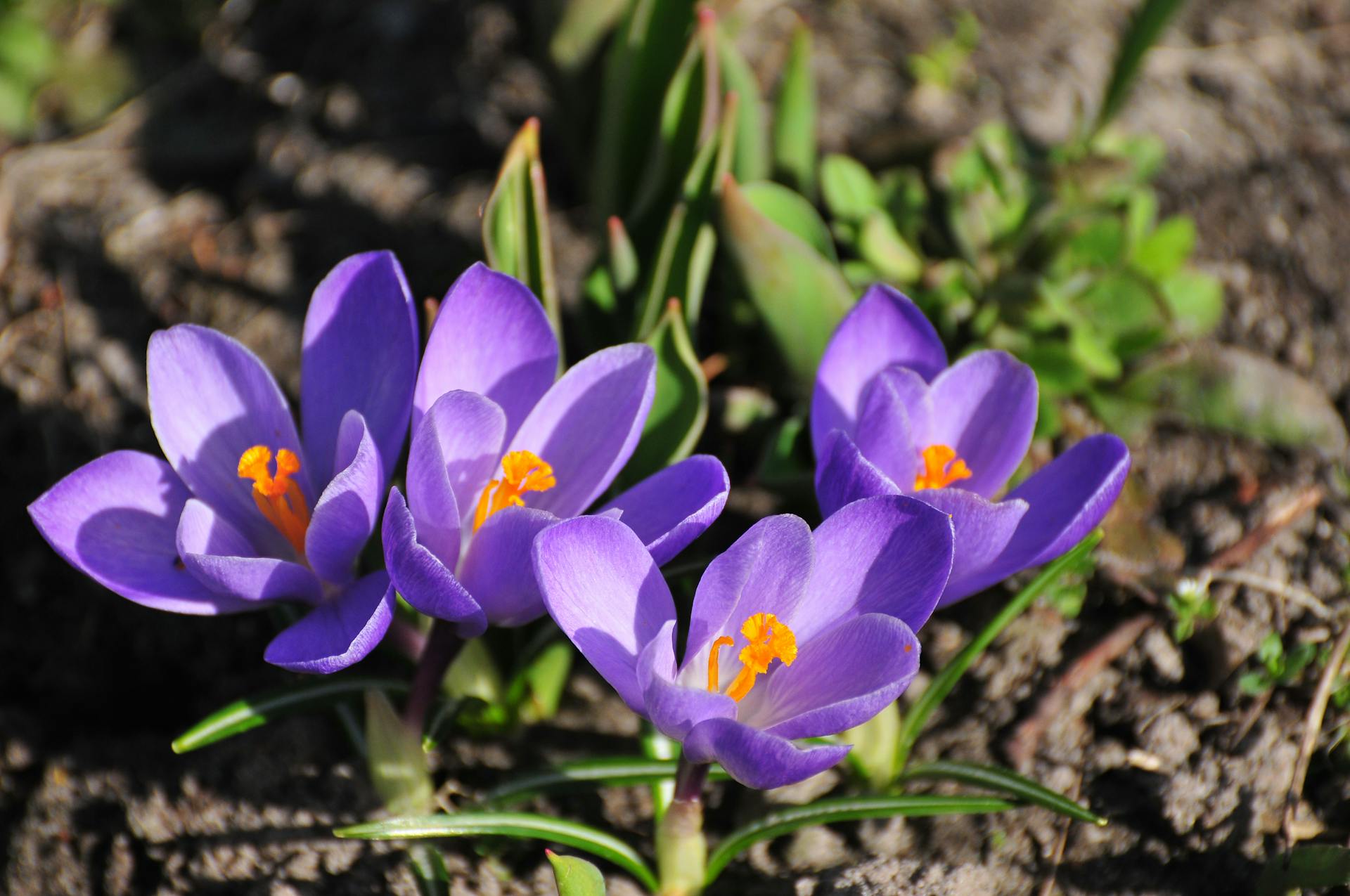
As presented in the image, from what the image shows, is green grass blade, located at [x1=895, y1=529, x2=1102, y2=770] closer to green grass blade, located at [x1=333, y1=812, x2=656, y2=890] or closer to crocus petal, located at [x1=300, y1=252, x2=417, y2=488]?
green grass blade, located at [x1=333, y1=812, x2=656, y2=890]

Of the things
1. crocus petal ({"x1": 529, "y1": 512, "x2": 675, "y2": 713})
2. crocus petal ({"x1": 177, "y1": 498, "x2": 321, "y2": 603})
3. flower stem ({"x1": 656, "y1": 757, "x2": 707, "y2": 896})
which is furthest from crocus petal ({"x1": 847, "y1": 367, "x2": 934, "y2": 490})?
crocus petal ({"x1": 177, "y1": 498, "x2": 321, "y2": 603})

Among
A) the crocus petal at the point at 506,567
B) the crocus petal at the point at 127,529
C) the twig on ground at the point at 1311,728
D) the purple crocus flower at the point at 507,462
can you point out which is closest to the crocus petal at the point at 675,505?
the purple crocus flower at the point at 507,462

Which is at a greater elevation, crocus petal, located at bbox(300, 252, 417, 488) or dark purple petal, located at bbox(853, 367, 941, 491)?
crocus petal, located at bbox(300, 252, 417, 488)

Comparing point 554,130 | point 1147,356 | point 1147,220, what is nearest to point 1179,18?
point 1147,220

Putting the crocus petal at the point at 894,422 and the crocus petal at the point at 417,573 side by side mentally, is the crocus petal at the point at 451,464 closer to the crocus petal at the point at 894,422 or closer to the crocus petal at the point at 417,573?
the crocus petal at the point at 417,573

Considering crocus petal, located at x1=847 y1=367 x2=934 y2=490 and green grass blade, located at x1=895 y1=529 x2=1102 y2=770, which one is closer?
A: crocus petal, located at x1=847 y1=367 x2=934 y2=490

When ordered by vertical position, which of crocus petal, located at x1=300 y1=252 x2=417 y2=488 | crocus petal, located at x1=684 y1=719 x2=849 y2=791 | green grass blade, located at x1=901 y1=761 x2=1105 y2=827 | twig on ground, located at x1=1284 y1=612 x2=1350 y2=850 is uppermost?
crocus petal, located at x1=300 y1=252 x2=417 y2=488

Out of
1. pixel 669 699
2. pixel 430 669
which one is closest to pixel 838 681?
pixel 669 699

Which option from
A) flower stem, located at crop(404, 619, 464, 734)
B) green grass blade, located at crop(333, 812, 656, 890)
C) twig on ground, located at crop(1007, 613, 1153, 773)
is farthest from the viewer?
twig on ground, located at crop(1007, 613, 1153, 773)

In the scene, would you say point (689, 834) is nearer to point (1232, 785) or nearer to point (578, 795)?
point (578, 795)
